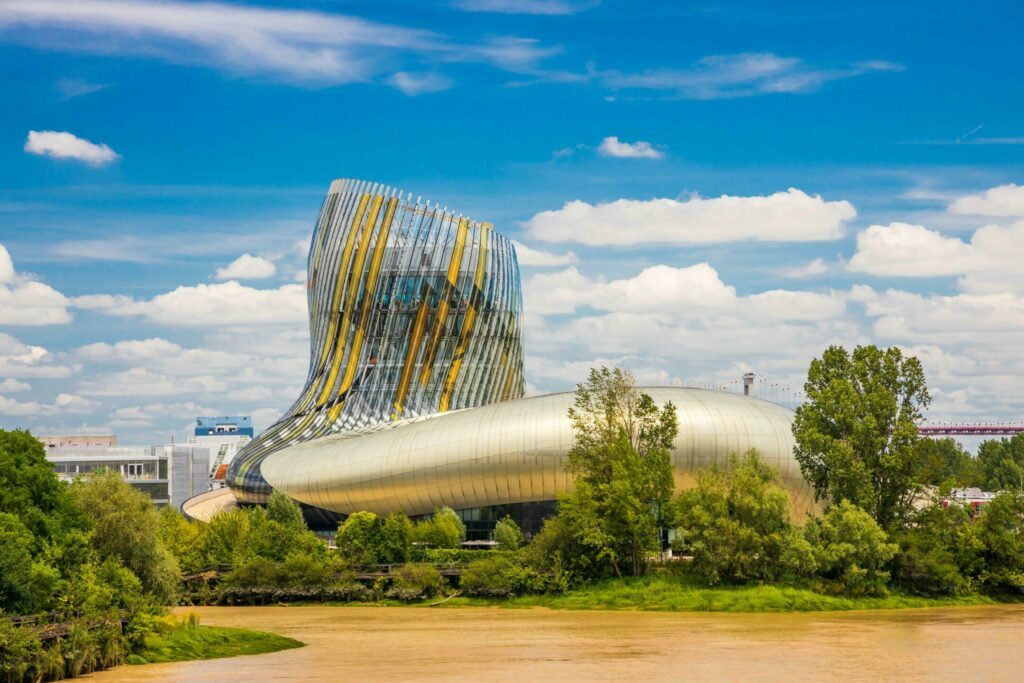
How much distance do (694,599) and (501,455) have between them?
17397mm

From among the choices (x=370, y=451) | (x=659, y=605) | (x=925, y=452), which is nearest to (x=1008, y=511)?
(x=925, y=452)

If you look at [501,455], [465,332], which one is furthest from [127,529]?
[465,332]

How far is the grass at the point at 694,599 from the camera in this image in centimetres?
5484

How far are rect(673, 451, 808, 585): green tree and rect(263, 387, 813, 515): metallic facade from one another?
10.4 metres

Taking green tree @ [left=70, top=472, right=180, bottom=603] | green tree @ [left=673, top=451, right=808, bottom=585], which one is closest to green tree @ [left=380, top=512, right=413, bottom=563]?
green tree @ [left=673, top=451, right=808, bottom=585]

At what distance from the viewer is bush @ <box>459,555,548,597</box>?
58719mm

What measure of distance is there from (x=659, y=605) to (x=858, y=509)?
9.32m

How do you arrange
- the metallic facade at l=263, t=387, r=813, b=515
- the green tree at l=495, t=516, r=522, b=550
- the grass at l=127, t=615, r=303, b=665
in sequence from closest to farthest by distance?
1. the grass at l=127, t=615, r=303, b=665
2. the green tree at l=495, t=516, r=522, b=550
3. the metallic facade at l=263, t=387, r=813, b=515

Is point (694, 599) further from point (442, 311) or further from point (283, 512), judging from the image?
point (442, 311)

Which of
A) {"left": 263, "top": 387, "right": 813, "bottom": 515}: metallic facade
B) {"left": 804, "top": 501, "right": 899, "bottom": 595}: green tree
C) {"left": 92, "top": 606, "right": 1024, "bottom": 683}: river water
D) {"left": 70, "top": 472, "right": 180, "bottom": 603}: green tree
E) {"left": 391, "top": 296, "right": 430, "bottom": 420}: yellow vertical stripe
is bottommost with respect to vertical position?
{"left": 92, "top": 606, "right": 1024, "bottom": 683}: river water

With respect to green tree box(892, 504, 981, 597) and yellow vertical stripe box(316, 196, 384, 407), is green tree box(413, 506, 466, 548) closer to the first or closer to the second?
Answer: green tree box(892, 504, 981, 597)

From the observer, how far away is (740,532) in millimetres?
56094

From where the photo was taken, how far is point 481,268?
93125mm

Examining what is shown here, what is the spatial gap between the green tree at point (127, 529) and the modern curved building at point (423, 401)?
27977mm
